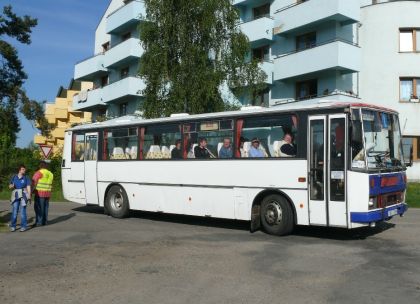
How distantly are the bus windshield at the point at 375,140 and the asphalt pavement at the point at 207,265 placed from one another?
165cm

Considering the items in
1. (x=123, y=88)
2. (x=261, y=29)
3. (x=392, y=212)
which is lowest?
(x=392, y=212)

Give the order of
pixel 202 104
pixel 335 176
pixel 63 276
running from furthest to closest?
pixel 202 104
pixel 335 176
pixel 63 276

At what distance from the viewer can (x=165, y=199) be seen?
14.6 m

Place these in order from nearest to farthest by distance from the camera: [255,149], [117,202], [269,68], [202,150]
A: [255,149] → [202,150] → [117,202] → [269,68]

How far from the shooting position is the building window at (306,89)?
2956cm

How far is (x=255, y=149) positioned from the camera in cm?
1252

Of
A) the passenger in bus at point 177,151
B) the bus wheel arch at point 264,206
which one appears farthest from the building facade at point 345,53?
the bus wheel arch at point 264,206

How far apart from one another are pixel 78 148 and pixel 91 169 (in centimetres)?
104

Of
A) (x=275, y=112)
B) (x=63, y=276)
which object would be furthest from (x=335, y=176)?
(x=63, y=276)

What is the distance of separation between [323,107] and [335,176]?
4.90 ft

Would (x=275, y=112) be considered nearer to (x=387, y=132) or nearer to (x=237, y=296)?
(x=387, y=132)

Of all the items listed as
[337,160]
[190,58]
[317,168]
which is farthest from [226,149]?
[190,58]

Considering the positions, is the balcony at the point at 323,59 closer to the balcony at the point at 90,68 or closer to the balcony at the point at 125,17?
the balcony at the point at 125,17

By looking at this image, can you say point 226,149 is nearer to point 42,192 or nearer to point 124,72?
point 42,192
